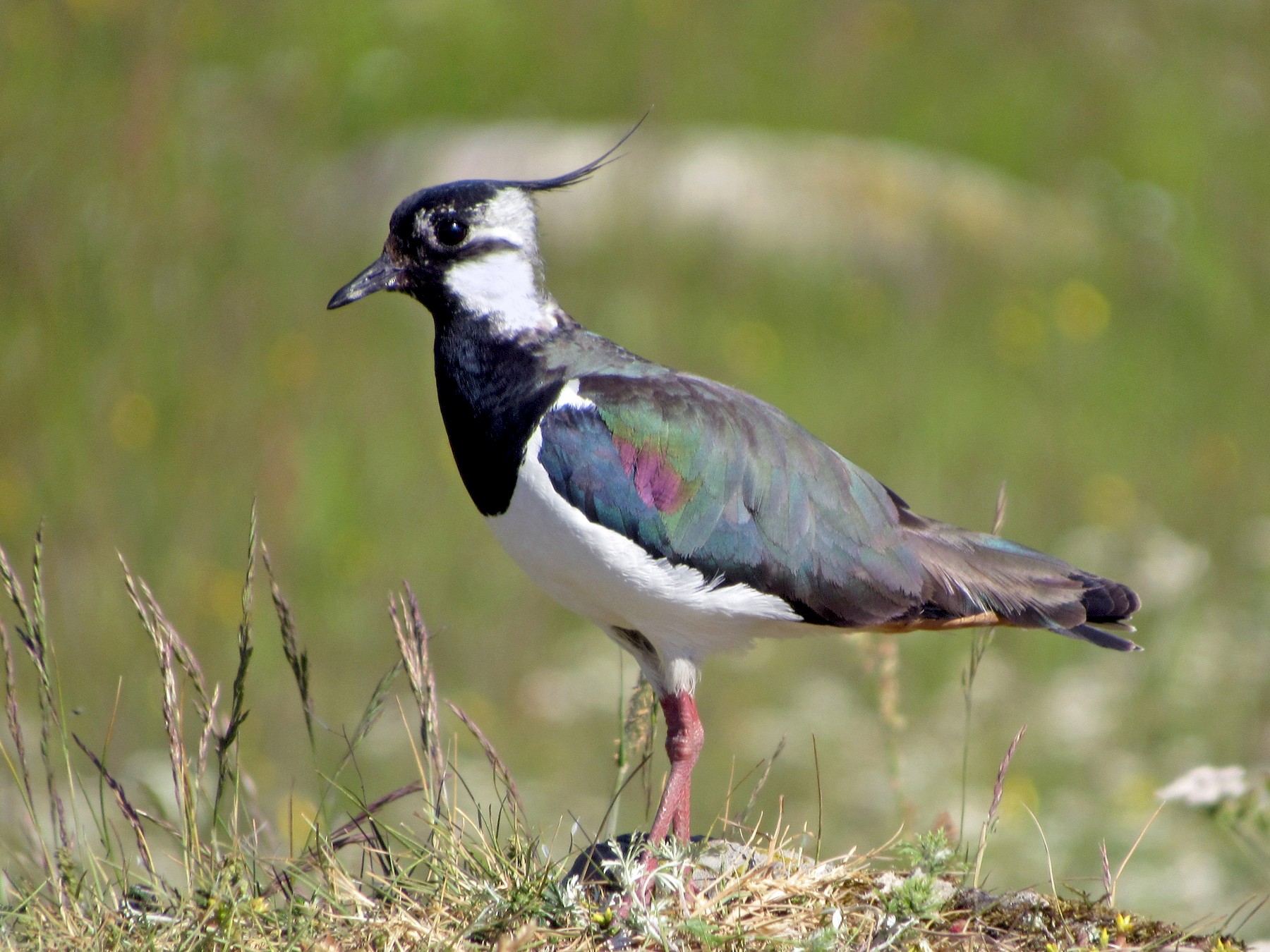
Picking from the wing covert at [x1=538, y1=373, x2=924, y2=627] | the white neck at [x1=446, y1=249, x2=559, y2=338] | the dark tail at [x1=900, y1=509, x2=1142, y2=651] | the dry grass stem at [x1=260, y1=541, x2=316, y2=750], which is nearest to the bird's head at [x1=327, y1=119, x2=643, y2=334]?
the white neck at [x1=446, y1=249, x2=559, y2=338]

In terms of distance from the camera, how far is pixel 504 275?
3.79 meters

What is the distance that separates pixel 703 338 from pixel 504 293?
233 inches

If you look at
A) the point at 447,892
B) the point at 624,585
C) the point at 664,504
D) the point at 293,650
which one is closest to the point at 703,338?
the point at 664,504

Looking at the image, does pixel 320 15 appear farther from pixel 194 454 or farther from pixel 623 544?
pixel 623 544

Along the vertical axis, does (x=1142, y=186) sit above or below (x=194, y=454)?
above

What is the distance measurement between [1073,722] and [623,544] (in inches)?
157

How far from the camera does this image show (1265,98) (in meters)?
12.3

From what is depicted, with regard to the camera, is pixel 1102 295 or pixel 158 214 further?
pixel 1102 295

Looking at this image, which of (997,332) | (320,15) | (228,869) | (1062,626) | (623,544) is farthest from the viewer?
(320,15)

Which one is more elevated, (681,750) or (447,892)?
(681,750)

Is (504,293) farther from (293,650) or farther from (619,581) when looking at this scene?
(293,650)

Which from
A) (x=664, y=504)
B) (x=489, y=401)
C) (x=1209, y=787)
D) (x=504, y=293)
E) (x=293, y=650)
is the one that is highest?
(x=504, y=293)

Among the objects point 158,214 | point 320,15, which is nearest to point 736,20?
point 320,15

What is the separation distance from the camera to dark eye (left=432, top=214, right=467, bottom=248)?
380 centimetres
